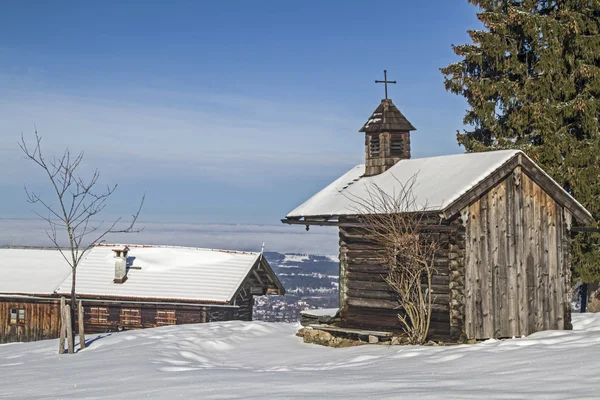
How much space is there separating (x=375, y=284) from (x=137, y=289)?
57.0 feet

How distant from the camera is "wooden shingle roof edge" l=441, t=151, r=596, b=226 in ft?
58.5

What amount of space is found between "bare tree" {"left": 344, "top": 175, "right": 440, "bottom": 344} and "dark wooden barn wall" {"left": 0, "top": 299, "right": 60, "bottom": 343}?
68.7 ft

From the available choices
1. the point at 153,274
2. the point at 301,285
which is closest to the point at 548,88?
the point at 153,274

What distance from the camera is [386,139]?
23.8 metres

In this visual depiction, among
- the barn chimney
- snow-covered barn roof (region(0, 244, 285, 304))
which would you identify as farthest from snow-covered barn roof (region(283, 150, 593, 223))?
the barn chimney

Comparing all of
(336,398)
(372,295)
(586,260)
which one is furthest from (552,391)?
(586,260)

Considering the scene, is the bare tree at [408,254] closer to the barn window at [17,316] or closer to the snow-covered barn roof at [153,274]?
the snow-covered barn roof at [153,274]

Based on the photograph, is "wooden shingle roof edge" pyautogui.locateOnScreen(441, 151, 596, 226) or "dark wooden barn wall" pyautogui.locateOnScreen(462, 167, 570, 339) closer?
"wooden shingle roof edge" pyautogui.locateOnScreen(441, 151, 596, 226)

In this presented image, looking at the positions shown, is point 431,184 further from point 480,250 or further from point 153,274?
point 153,274

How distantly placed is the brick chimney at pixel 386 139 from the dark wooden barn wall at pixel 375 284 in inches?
150

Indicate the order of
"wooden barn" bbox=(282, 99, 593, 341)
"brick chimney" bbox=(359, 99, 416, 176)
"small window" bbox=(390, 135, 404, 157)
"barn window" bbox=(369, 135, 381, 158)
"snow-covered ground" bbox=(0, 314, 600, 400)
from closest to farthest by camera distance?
"snow-covered ground" bbox=(0, 314, 600, 400), "wooden barn" bbox=(282, 99, 593, 341), "brick chimney" bbox=(359, 99, 416, 176), "small window" bbox=(390, 135, 404, 157), "barn window" bbox=(369, 135, 381, 158)

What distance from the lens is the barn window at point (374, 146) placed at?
24.1 m

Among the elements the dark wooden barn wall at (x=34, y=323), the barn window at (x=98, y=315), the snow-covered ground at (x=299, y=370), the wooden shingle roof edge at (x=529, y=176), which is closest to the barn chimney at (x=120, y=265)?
the barn window at (x=98, y=315)

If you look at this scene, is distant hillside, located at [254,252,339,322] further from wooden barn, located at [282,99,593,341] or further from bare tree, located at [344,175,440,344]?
bare tree, located at [344,175,440,344]
